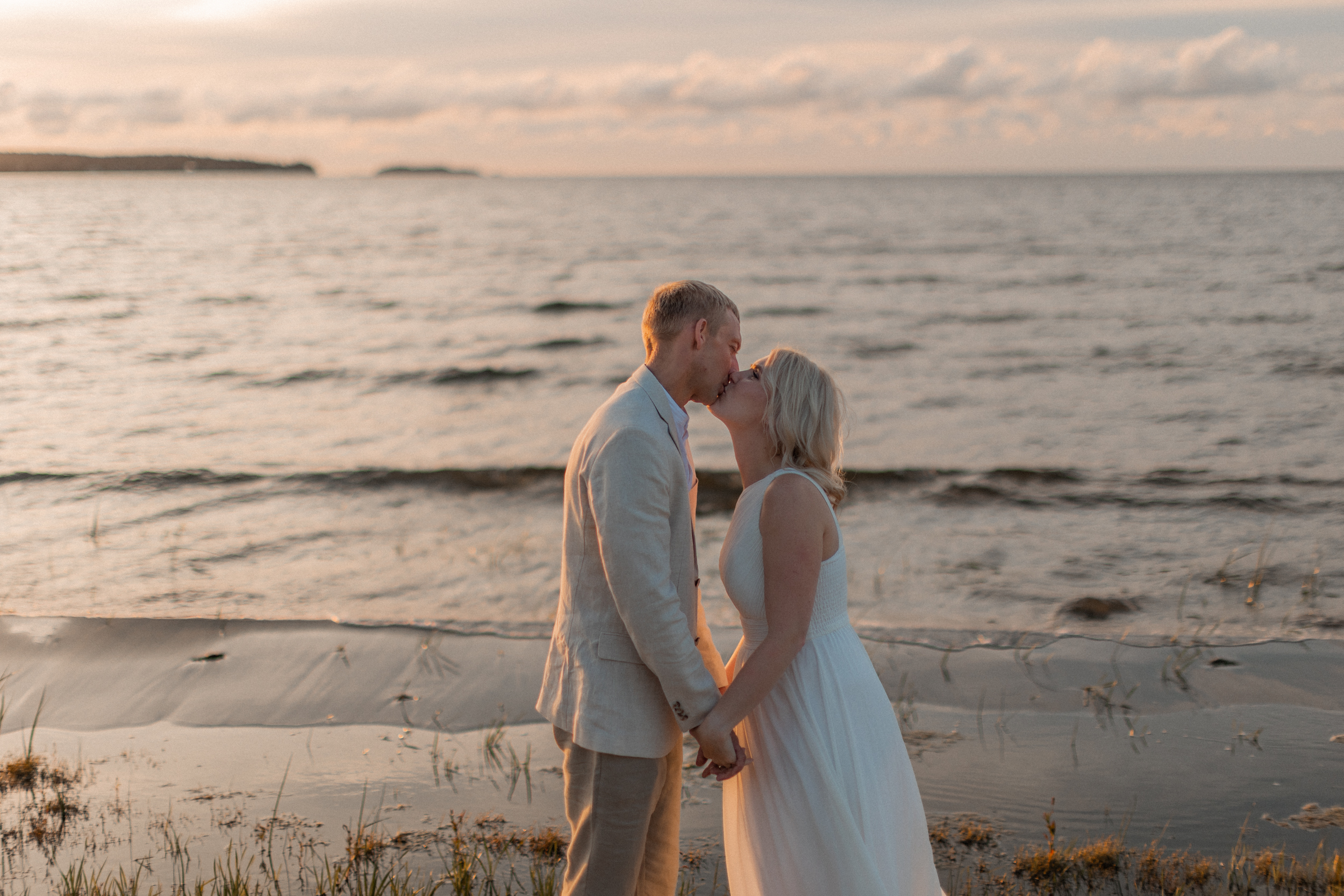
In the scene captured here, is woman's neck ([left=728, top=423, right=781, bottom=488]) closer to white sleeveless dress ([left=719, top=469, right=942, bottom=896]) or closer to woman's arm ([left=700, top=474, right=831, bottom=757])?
white sleeveless dress ([left=719, top=469, right=942, bottom=896])

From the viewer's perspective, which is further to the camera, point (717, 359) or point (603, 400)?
point (603, 400)

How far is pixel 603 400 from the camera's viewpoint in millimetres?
20000

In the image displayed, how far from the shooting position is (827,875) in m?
2.97

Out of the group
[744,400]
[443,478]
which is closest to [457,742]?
[744,400]

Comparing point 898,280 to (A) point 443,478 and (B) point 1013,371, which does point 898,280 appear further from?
(A) point 443,478

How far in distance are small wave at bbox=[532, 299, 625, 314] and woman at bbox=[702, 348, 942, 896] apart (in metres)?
27.7

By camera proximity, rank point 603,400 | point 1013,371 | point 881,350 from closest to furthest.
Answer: point 603,400, point 1013,371, point 881,350

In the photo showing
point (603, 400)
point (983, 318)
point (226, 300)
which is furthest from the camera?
point (226, 300)

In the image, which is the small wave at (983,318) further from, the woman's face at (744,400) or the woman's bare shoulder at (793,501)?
the woman's bare shoulder at (793,501)

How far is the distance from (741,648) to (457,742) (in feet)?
9.59

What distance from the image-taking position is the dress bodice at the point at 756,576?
3.12 meters

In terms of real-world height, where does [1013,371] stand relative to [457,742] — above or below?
above

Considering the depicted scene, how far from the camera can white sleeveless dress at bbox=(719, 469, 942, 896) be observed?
298 centimetres

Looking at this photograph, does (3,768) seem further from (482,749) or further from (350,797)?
(482,749)
